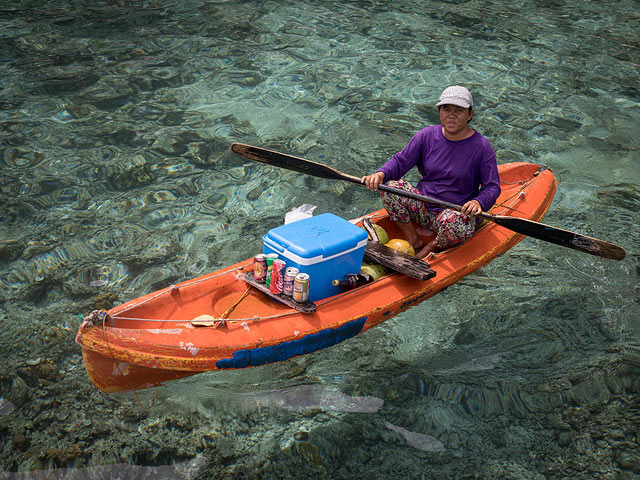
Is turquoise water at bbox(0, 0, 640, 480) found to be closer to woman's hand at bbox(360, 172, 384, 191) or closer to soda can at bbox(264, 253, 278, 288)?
soda can at bbox(264, 253, 278, 288)

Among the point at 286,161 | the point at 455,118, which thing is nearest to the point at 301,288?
the point at 286,161

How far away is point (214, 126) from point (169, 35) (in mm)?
4097

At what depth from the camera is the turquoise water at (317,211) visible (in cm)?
469

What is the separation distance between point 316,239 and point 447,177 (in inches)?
66.9

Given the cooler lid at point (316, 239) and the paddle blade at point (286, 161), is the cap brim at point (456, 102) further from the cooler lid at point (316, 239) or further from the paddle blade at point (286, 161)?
the cooler lid at point (316, 239)

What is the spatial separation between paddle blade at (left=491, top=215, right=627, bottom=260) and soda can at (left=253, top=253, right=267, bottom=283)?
218 cm

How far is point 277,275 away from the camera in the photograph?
5.00 metres

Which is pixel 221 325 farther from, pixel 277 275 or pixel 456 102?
pixel 456 102

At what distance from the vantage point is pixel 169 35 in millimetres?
12602

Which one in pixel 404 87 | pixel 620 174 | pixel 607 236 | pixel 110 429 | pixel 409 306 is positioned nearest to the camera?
pixel 110 429

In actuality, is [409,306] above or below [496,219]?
below

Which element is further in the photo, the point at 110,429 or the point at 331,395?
the point at 331,395

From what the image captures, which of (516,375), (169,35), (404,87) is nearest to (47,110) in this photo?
(169,35)

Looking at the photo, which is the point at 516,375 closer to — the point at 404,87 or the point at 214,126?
the point at 214,126
